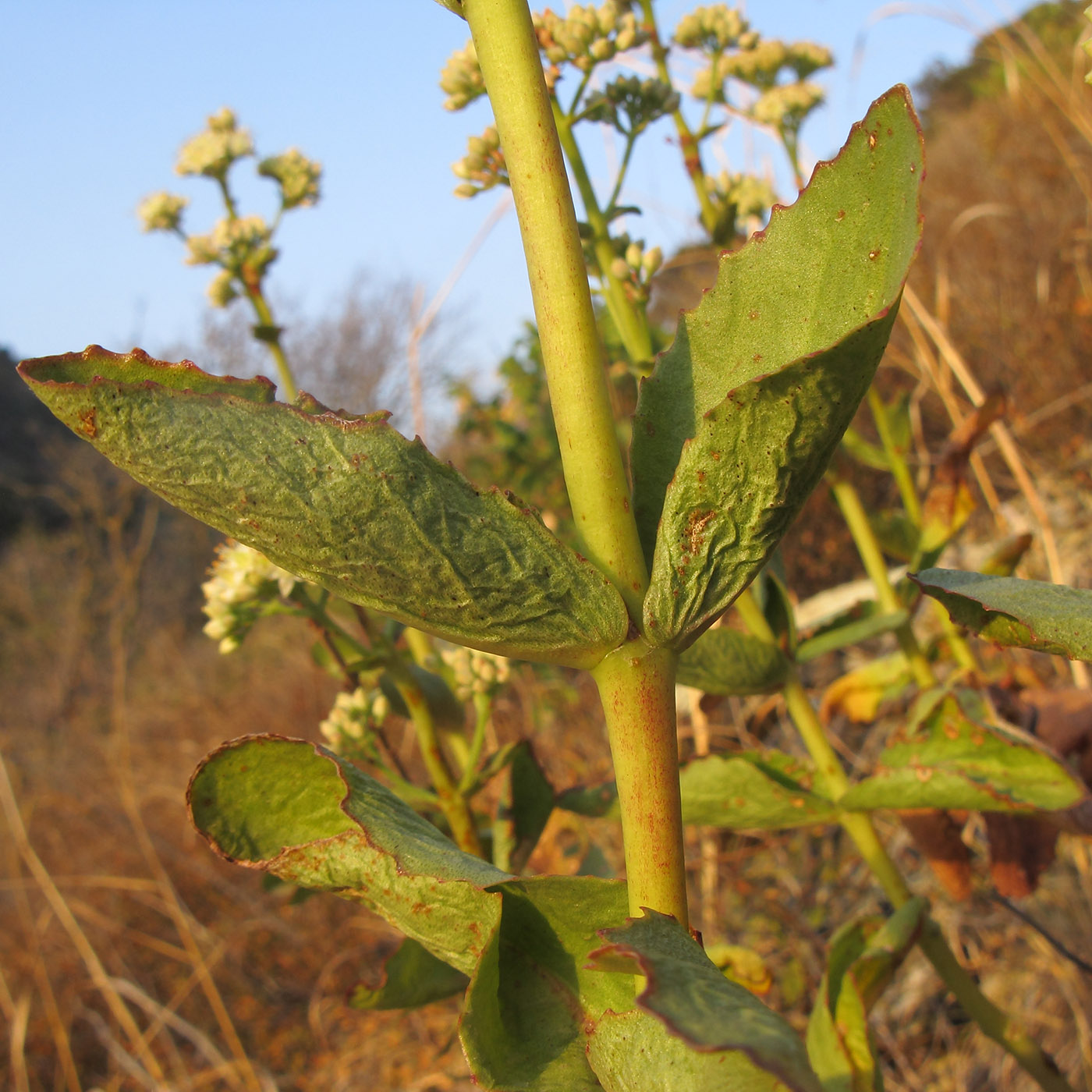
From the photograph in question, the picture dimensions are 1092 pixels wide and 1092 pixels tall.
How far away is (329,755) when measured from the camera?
440 mm

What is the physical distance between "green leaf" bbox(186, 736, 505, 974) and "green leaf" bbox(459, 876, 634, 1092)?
19 mm

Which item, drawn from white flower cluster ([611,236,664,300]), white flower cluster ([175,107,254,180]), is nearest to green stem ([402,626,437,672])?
white flower cluster ([611,236,664,300])

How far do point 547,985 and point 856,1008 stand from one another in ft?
1.10

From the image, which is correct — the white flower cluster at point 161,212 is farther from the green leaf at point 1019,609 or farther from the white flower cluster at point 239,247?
the green leaf at point 1019,609

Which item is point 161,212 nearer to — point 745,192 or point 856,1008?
point 745,192

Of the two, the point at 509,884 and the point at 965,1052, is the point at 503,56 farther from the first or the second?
the point at 965,1052

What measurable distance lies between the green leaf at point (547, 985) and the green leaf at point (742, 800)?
0.32 meters

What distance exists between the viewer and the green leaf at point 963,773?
0.63 metres

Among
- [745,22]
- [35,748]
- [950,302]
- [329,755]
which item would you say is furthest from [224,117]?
[35,748]

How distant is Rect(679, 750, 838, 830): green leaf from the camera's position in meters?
0.73

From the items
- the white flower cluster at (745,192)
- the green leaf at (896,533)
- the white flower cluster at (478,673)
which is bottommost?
the white flower cluster at (478,673)

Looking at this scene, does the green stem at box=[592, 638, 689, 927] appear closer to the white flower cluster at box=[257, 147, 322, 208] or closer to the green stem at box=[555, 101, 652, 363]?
the green stem at box=[555, 101, 652, 363]

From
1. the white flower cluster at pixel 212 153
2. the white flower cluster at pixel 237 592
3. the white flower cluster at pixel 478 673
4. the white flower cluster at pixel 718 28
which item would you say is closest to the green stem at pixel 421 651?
the white flower cluster at pixel 478 673

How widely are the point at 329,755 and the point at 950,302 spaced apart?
4.41 metres
